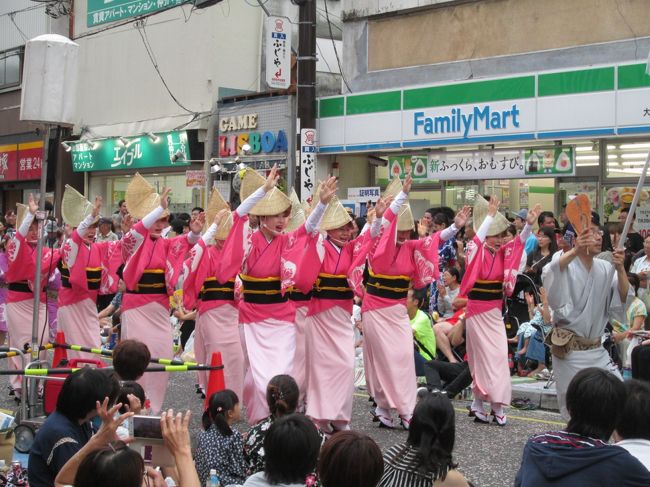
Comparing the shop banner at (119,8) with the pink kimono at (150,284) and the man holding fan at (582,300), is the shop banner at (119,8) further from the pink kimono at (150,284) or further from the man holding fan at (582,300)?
the man holding fan at (582,300)

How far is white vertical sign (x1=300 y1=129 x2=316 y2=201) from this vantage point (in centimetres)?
1380

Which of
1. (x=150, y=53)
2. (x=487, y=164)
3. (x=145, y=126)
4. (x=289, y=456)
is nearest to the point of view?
(x=289, y=456)

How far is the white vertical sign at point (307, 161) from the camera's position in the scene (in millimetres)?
13797

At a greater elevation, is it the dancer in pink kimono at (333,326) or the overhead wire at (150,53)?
the overhead wire at (150,53)

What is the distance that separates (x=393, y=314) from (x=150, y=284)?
2.25 m

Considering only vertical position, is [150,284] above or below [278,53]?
below

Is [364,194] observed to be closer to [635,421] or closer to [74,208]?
[74,208]

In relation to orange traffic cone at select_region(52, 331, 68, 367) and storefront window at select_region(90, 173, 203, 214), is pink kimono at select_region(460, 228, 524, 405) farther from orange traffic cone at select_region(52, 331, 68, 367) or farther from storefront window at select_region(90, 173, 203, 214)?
storefront window at select_region(90, 173, 203, 214)

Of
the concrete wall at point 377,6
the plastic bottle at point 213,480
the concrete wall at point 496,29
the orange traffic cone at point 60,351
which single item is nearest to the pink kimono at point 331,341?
the orange traffic cone at point 60,351

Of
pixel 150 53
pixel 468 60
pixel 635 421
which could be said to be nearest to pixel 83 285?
pixel 635 421

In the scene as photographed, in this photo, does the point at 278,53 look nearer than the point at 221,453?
No

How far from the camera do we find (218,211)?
9.25 m

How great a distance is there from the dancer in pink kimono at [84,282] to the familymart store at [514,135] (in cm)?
Result: 697

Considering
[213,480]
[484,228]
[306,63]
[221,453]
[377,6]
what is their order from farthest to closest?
1. [377,6]
2. [306,63]
3. [484,228]
4. [221,453]
5. [213,480]
